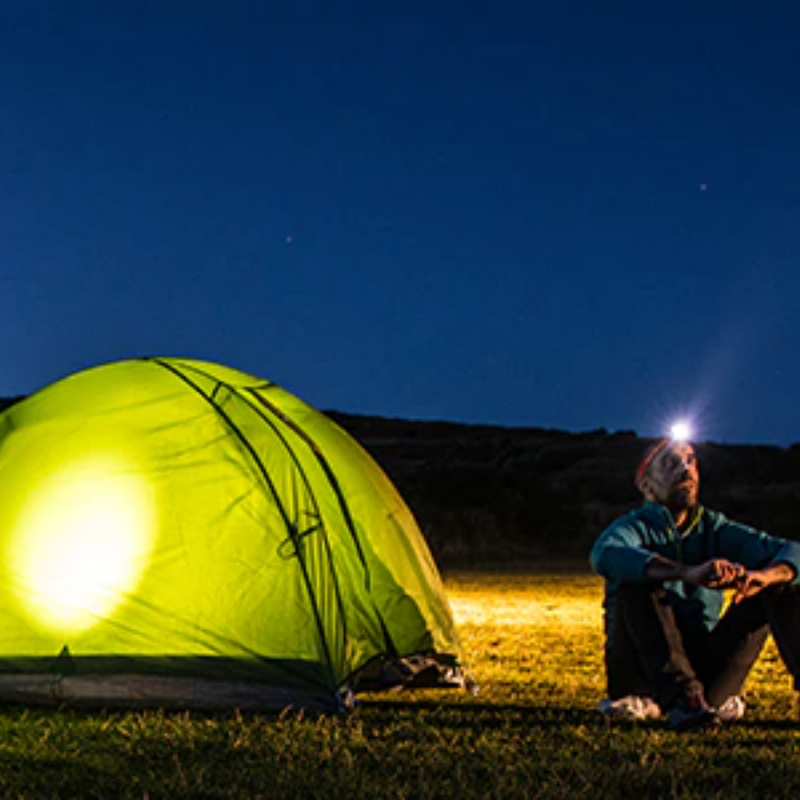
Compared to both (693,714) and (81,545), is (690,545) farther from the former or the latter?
(81,545)

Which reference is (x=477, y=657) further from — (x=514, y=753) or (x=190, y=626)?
(x=514, y=753)

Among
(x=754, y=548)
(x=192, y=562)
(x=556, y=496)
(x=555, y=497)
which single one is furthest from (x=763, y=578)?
(x=556, y=496)

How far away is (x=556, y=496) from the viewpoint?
36844 millimetres

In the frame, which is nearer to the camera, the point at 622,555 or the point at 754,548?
the point at 622,555

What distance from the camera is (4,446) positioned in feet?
31.1

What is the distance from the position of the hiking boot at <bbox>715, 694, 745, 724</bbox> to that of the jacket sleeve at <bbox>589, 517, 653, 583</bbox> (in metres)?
0.99

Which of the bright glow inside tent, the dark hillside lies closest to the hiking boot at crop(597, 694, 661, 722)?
the bright glow inside tent

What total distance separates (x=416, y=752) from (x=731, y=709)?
196 cm

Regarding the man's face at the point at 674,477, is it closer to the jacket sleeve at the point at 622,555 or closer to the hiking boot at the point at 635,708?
the jacket sleeve at the point at 622,555

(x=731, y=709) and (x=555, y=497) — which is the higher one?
(x=555, y=497)

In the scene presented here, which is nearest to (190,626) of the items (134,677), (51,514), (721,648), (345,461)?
(134,677)

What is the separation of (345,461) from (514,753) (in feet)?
11.5

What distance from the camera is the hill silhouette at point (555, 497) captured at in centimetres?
2969

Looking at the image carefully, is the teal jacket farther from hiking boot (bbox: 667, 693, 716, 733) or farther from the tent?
the tent
